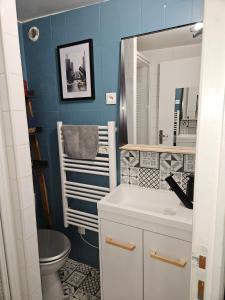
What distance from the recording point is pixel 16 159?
1.05 meters

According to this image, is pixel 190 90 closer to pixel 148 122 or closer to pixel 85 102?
pixel 148 122

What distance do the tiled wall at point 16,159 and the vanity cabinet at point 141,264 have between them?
1.46 feet

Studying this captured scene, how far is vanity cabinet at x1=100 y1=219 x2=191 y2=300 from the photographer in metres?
1.14

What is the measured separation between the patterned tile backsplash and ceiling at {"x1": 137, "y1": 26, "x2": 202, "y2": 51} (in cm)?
72

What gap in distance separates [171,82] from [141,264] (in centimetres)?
116

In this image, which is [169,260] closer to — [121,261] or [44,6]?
[121,261]

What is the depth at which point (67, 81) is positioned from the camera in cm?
177

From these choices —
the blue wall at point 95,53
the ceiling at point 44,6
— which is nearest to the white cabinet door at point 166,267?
the blue wall at point 95,53

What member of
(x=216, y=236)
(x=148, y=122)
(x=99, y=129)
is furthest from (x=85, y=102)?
(x=216, y=236)

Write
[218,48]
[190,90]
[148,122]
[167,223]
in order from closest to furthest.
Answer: [218,48], [167,223], [190,90], [148,122]

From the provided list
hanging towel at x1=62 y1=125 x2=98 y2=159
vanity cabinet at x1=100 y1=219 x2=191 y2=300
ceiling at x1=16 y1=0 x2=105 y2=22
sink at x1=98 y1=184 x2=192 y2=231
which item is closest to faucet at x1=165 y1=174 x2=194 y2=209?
sink at x1=98 y1=184 x2=192 y2=231

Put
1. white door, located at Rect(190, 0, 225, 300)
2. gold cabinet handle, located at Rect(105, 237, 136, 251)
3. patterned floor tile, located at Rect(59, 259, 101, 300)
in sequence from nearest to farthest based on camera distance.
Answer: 1. white door, located at Rect(190, 0, 225, 300)
2. gold cabinet handle, located at Rect(105, 237, 136, 251)
3. patterned floor tile, located at Rect(59, 259, 101, 300)

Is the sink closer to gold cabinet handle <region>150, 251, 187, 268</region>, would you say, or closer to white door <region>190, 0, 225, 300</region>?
gold cabinet handle <region>150, 251, 187, 268</region>

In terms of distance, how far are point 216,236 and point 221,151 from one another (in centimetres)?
22
